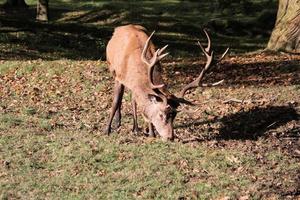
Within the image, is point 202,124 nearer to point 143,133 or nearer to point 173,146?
point 143,133

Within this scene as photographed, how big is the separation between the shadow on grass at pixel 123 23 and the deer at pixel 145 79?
9783 millimetres

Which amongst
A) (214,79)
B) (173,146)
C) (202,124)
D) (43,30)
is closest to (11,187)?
(173,146)

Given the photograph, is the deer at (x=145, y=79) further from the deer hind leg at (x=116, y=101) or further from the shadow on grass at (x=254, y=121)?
the shadow on grass at (x=254, y=121)

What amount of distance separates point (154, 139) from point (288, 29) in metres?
8.71

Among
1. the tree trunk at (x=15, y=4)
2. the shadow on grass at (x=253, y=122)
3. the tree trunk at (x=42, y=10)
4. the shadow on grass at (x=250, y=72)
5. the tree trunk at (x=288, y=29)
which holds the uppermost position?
the tree trunk at (x=288, y=29)

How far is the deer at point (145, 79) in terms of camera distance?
9430 mm

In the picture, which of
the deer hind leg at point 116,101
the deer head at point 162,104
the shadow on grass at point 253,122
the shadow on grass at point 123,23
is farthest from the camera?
the shadow on grass at point 123,23

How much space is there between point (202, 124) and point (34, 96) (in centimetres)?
434

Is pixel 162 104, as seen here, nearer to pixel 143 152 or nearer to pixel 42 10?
pixel 143 152

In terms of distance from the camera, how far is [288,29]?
17469mm

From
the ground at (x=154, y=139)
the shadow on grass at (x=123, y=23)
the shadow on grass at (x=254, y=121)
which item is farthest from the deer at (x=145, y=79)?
the shadow on grass at (x=123, y=23)

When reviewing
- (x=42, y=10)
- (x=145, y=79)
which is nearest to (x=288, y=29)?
(x=145, y=79)

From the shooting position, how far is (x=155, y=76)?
9.86 m

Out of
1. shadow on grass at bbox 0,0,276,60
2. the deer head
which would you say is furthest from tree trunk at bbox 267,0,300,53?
the deer head
